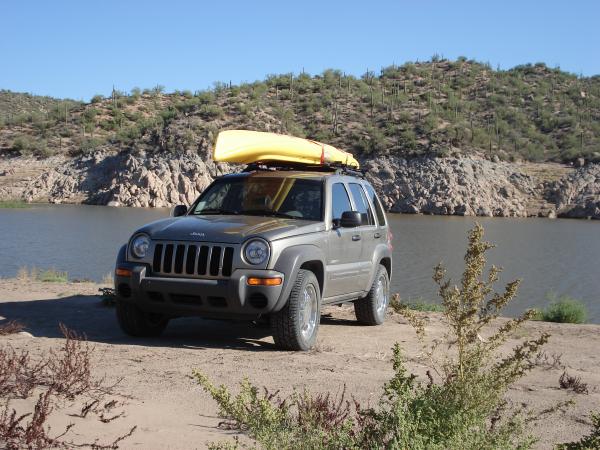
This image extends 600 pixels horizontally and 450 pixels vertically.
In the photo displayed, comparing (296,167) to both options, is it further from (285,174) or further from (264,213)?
(264,213)

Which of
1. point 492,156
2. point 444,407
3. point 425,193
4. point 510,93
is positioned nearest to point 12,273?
point 444,407

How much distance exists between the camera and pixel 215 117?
208ft

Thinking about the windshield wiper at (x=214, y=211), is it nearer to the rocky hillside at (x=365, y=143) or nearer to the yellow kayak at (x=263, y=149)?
the yellow kayak at (x=263, y=149)

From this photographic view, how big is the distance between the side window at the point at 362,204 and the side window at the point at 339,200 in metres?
0.29

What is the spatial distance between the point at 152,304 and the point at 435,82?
79546 mm

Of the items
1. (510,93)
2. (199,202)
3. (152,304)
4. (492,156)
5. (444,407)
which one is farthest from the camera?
(510,93)

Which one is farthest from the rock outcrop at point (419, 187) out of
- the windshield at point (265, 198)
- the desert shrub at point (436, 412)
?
the desert shrub at point (436, 412)

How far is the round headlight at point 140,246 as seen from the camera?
803 centimetres

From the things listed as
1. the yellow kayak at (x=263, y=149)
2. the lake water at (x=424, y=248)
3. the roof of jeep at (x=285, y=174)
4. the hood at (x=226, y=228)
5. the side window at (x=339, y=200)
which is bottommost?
the lake water at (x=424, y=248)

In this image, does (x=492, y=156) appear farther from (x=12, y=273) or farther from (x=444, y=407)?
(x=444, y=407)

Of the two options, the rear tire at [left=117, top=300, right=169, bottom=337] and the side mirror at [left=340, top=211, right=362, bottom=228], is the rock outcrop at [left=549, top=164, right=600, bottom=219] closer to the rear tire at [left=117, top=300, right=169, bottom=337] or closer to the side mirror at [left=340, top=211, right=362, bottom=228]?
the side mirror at [left=340, top=211, right=362, bottom=228]

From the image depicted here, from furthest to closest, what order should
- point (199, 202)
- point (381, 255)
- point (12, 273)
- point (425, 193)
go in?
point (425, 193), point (12, 273), point (381, 255), point (199, 202)

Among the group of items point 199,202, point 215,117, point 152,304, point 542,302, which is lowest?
point 542,302

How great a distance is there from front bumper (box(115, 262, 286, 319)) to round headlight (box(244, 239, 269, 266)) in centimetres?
10
